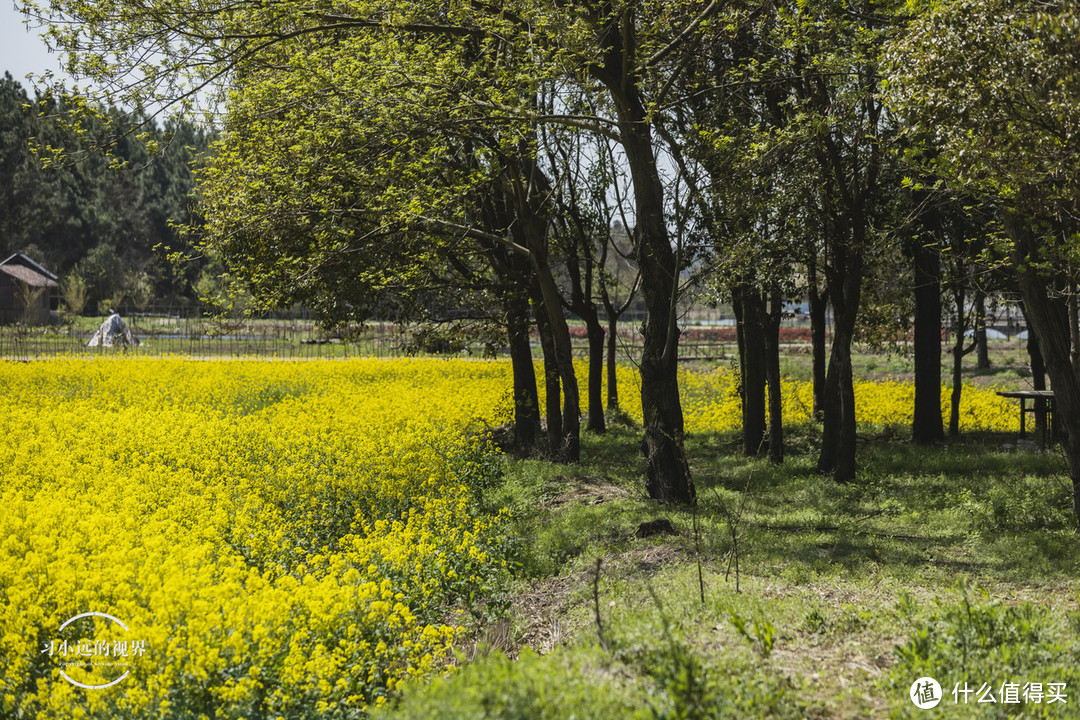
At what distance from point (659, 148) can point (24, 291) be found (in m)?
49.7

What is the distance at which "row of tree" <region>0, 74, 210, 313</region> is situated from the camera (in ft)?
205

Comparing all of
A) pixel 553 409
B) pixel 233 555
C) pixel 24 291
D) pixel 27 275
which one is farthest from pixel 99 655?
pixel 27 275

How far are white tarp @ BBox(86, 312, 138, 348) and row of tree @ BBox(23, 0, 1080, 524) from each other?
95.6 ft

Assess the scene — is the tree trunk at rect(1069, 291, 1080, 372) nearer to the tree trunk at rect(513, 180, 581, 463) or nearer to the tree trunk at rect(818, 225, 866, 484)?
the tree trunk at rect(818, 225, 866, 484)

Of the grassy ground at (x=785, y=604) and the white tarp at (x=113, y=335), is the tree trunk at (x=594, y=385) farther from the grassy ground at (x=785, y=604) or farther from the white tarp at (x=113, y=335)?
the white tarp at (x=113, y=335)

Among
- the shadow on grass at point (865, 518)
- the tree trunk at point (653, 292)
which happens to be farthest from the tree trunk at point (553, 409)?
the tree trunk at point (653, 292)

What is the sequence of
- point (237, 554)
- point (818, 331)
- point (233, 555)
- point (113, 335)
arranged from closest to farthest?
point (233, 555)
point (237, 554)
point (818, 331)
point (113, 335)

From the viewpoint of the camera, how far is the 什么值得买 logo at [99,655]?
4793 millimetres

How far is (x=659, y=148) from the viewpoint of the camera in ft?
49.6

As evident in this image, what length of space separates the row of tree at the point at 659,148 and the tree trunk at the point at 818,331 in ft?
1.16

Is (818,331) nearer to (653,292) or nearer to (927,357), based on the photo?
(927,357)

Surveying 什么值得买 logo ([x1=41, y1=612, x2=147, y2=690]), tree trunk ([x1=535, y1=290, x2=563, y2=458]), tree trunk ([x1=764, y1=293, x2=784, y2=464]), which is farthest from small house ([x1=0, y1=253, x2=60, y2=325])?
什么值得买 logo ([x1=41, y1=612, x2=147, y2=690])

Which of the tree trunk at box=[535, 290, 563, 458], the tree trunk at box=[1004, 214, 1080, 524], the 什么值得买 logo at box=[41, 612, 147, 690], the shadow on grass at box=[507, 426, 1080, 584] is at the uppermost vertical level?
the tree trunk at box=[1004, 214, 1080, 524]

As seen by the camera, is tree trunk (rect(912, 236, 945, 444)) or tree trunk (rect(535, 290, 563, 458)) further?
tree trunk (rect(912, 236, 945, 444))
